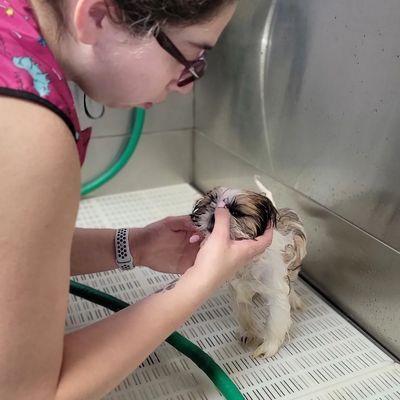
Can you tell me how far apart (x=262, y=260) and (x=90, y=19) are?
642mm

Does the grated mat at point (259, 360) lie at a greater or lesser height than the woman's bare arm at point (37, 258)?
lesser

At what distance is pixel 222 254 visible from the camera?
0.77 meters

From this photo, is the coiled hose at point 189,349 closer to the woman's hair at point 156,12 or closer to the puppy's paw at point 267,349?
the puppy's paw at point 267,349

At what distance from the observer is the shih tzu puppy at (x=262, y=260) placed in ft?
3.14

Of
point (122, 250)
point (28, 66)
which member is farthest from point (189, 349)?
point (28, 66)

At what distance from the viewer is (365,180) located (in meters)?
1.07

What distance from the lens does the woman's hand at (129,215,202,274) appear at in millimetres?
1063

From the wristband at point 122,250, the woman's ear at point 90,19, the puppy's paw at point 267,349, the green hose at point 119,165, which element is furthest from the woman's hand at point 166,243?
the green hose at point 119,165

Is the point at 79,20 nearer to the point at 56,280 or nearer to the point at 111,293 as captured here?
the point at 56,280

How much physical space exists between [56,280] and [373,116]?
2.56 ft

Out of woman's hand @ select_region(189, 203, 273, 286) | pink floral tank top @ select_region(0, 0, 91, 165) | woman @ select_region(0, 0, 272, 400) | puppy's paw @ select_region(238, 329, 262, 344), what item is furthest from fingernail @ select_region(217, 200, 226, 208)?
pink floral tank top @ select_region(0, 0, 91, 165)

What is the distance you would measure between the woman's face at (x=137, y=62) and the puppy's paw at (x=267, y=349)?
0.63m

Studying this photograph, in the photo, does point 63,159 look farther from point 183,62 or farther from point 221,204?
point 221,204

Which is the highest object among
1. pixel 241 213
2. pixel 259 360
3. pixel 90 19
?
pixel 90 19
